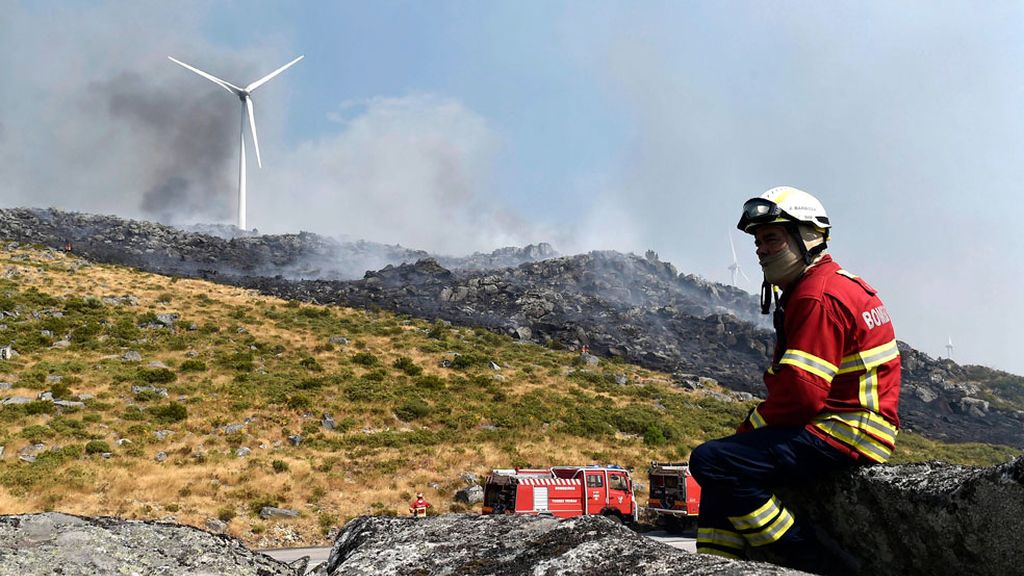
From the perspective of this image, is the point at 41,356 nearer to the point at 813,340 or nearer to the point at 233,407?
the point at 233,407

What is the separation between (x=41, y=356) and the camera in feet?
104

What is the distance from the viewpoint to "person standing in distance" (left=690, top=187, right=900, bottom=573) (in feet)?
8.73

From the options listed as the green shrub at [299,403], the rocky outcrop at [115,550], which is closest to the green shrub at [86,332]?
the green shrub at [299,403]

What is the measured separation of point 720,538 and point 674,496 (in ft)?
66.9

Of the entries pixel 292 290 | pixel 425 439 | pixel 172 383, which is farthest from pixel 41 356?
pixel 292 290

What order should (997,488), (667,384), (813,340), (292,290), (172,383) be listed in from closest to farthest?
1. (997,488)
2. (813,340)
3. (172,383)
4. (667,384)
5. (292,290)

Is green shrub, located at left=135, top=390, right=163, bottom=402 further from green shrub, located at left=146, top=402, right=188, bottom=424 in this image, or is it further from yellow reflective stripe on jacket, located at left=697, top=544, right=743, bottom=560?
yellow reflective stripe on jacket, located at left=697, top=544, right=743, bottom=560

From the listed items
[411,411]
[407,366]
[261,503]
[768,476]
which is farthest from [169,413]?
[768,476]

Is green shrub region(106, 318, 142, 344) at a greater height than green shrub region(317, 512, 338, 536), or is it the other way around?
green shrub region(106, 318, 142, 344)

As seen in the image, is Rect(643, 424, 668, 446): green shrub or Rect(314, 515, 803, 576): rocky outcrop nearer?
Rect(314, 515, 803, 576): rocky outcrop

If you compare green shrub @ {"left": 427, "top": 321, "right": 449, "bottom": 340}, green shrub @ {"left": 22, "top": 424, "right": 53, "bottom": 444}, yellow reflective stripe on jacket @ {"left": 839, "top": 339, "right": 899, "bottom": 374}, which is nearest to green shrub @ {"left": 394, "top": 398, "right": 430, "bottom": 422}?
green shrub @ {"left": 22, "top": 424, "right": 53, "bottom": 444}

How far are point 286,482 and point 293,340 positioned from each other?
21.8 meters

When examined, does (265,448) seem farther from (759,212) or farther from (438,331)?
(759,212)

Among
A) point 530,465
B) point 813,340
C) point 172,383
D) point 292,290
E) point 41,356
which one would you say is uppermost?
point 292,290
